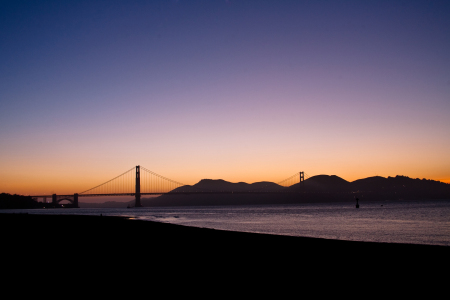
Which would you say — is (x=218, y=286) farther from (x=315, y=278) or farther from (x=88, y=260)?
(x=88, y=260)

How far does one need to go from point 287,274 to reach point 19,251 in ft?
23.7

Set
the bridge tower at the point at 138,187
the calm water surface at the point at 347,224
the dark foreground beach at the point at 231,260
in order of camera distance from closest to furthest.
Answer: the dark foreground beach at the point at 231,260, the calm water surface at the point at 347,224, the bridge tower at the point at 138,187

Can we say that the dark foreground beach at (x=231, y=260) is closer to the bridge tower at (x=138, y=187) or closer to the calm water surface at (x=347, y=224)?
the calm water surface at (x=347, y=224)

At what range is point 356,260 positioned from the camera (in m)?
8.38

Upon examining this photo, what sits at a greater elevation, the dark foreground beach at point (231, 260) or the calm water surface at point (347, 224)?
the dark foreground beach at point (231, 260)

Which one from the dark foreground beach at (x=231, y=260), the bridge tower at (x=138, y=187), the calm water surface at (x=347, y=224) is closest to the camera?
the dark foreground beach at (x=231, y=260)

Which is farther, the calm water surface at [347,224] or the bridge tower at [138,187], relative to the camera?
the bridge tower at [138,187]

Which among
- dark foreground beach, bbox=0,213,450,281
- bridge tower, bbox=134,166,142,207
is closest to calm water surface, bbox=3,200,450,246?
dark foreground beach, bbox=0,213,450,281

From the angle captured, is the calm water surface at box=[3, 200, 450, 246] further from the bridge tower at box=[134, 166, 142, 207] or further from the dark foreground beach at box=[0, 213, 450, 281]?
the bridge tower at box=[134, 166, 142, 207]

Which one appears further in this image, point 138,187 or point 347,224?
point 138,187

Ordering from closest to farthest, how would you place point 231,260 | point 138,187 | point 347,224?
point 231,260 → point 347,224 → point 138,187

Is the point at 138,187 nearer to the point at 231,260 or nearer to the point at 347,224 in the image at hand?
the point at 347,224

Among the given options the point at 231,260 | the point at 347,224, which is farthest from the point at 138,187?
the point at 231,260

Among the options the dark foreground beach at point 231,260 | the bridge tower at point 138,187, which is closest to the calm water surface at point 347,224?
the dark foreground beach at point 231,260
